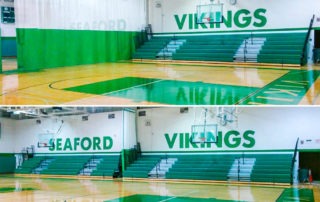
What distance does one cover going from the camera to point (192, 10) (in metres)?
16.2

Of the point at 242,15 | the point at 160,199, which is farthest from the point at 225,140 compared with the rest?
the point at 160,199

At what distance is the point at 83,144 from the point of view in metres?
19.9

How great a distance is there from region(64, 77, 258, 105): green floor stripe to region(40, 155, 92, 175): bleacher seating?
1116 cm

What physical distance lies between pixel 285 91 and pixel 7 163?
60.3ft

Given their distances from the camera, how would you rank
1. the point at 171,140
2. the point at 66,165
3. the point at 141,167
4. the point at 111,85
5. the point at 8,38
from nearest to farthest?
the point at 111,85 → the point at 141,167 → the point at 171,140 → the point at 8,38 → the point at 66,165

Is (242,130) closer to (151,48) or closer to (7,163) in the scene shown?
(151,48)

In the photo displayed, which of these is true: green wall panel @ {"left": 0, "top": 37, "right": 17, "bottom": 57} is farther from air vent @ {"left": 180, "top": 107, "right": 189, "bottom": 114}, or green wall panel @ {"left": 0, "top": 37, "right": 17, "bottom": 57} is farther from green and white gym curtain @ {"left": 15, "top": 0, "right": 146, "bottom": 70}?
air vent @ {"left": 180, "top": 107, "right": 189, "bottom": 114}

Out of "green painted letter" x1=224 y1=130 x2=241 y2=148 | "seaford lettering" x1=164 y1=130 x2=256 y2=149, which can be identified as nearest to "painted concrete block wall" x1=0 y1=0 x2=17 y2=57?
"seaford lettering" x1=164 y1=130 x2=256 y2=149

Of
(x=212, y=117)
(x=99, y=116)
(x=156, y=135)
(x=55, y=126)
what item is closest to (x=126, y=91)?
(x=212, y=117)

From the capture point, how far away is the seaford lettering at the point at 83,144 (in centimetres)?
1925

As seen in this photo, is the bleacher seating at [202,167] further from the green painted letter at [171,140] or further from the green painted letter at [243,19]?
the green painted letter at [243,19]

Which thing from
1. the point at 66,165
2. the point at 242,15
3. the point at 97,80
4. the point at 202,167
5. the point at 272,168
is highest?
the point at 242,15

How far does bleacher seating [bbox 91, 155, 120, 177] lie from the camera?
17594 millimetres

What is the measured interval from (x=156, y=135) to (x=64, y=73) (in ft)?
25.6
